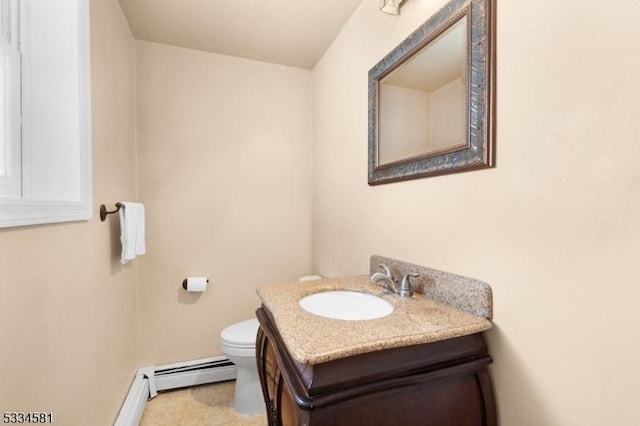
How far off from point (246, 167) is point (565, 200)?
6.21ft

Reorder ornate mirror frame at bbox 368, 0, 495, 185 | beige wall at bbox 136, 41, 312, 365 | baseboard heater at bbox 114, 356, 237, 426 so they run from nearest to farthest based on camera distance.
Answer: ornate mirror frame at bbox 368, 0, 495, 185 → baseboard heater at bbox 114, 356, 237, 426 → beige wall at bbox 136, 41, 312, 365

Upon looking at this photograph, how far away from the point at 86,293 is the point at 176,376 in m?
1.15

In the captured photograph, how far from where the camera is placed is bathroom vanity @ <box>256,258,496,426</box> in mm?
689

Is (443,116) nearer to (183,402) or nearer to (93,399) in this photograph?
(93,399)

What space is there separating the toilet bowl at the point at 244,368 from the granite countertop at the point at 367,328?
772 mm

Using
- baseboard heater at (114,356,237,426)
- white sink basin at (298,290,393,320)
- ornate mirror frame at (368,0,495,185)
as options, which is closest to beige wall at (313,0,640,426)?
ornate mirror frame at (368,0,495,185)

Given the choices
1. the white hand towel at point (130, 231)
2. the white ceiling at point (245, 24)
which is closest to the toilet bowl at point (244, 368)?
the white hand towel at point (130, 231)

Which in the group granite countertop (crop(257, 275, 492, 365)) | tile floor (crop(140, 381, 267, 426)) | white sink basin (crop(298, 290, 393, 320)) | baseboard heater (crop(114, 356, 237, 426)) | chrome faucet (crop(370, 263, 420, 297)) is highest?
chrome faucet (crop(370, 263, 420, 297))

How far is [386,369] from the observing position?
748 millimetres

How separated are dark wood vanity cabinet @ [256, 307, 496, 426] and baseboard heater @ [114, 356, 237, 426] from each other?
Result: 52.7 inches

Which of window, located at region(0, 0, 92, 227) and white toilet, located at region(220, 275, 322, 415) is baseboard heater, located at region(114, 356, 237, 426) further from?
window, located at region(0, 0, 92, 227)

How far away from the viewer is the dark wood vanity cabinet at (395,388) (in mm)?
692

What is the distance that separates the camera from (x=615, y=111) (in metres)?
0.59

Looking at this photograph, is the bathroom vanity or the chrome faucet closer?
the bathroom vanity
